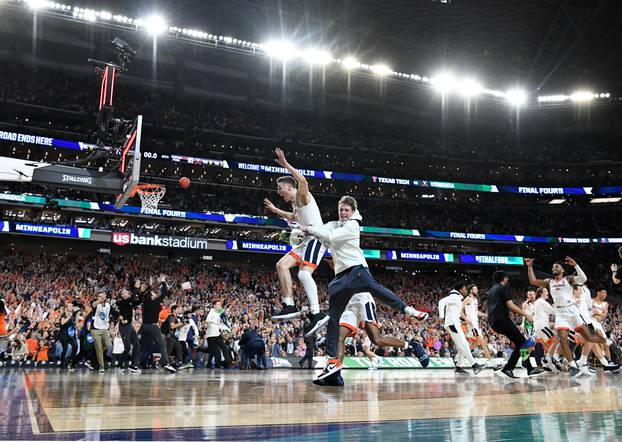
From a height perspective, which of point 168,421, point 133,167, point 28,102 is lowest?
point 168,421

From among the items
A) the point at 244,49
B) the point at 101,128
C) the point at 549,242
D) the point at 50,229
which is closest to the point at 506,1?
the point at 244,49

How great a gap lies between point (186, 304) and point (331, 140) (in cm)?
2029

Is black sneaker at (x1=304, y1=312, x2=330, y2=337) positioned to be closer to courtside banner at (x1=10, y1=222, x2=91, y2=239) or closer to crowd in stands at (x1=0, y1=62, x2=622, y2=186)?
courtside banner at (x1=10, y1=222, x2=91, y2=239)

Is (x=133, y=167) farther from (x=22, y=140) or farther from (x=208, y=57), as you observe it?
(x=208, y=57)

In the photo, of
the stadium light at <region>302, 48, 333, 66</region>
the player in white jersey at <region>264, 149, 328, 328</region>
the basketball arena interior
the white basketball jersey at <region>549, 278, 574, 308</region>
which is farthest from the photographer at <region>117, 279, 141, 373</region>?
the stadium light at <region>302, 48, 333, 66</region>

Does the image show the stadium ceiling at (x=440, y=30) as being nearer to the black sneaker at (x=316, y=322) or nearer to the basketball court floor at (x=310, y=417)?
the black sneaker at (x=316, y=322)

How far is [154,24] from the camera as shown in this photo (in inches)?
1310

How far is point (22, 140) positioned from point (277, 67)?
18930 mm

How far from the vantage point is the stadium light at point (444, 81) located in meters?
41.3

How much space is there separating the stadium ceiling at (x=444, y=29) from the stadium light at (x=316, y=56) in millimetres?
693

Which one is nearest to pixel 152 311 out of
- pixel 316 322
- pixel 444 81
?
pixel 316 322

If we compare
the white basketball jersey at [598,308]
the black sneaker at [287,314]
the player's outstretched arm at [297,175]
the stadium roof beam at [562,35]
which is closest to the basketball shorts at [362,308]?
the black sneaker at [287,314]

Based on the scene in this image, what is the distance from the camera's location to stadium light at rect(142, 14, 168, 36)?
1305 inches

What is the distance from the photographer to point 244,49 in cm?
3597
